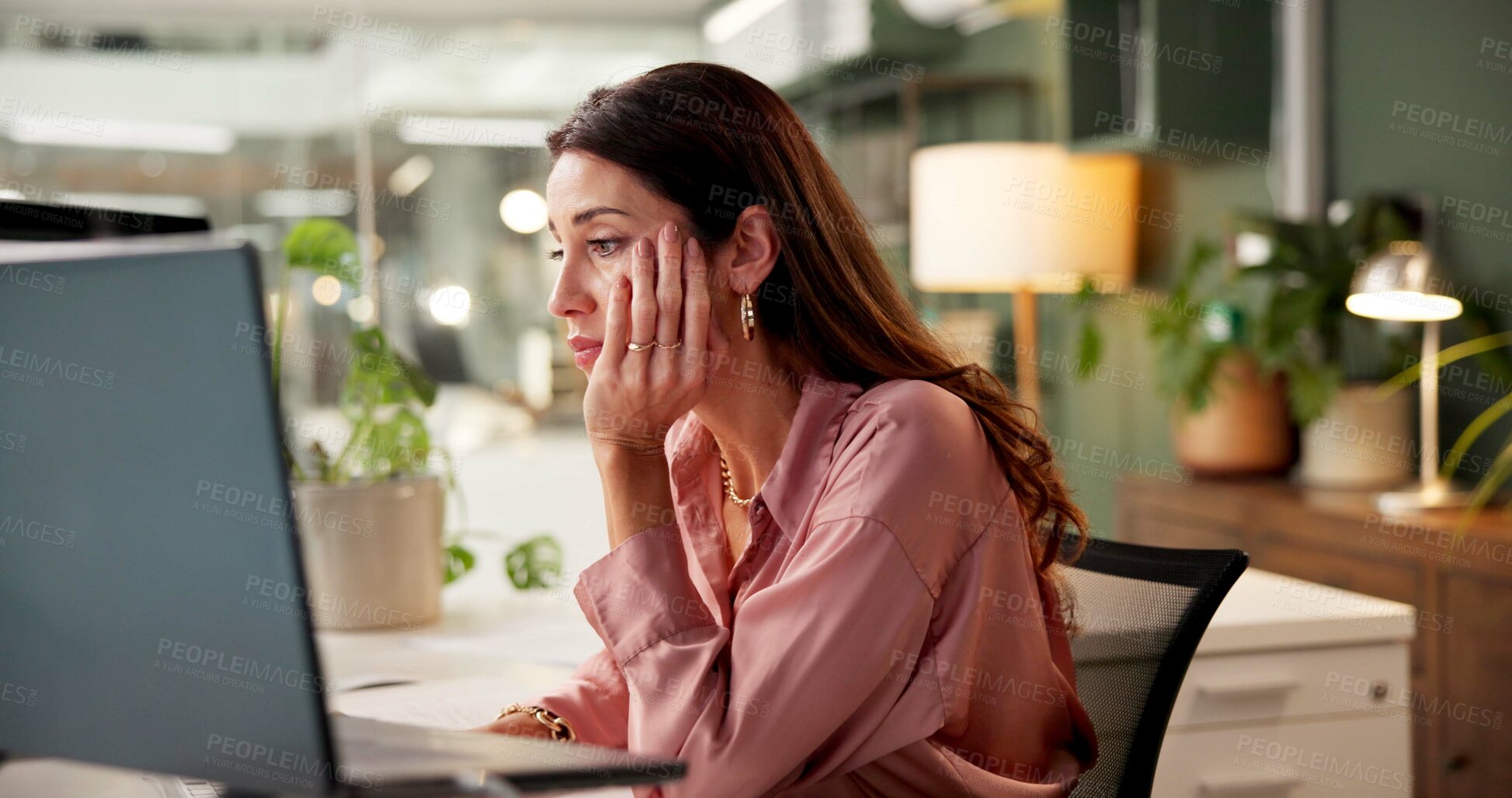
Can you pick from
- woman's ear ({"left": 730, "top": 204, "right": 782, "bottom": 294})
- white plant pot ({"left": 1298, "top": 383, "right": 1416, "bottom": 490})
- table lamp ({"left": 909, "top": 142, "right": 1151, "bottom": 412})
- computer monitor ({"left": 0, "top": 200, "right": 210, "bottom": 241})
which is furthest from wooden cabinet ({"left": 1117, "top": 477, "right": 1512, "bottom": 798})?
computer monitor ({"left": 0, "top": 200, "right": 210, "bottom": 241})

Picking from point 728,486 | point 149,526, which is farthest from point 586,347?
point 149,526

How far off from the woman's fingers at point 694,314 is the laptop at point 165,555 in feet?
1.67

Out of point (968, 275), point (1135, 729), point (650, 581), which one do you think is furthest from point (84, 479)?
point (968, 275)

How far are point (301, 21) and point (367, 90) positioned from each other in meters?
0.34

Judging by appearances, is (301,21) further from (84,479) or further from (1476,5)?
(84,479)

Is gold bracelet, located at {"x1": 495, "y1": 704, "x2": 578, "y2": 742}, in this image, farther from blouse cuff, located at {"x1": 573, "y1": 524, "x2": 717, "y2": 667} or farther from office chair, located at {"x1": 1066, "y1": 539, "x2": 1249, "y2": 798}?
office chair, located at {"x1": 1066, "y1": 539, "x2": 1249, "y2": 798}

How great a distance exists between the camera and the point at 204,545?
1.74 ft

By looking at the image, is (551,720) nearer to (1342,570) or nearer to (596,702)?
(596,702)

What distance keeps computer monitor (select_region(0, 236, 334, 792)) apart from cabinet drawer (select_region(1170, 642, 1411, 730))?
1.06 meters

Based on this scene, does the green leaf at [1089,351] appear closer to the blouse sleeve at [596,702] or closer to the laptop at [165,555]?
the blouse sleeve at [596,702]

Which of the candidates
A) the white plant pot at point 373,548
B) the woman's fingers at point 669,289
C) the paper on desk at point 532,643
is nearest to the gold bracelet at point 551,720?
the paper on desk at point 532,643

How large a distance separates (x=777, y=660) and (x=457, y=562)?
3.28 feet

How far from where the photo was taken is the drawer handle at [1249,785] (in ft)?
4.25

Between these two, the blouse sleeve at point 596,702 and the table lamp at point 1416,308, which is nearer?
the blouse sleeve at point 596,702
